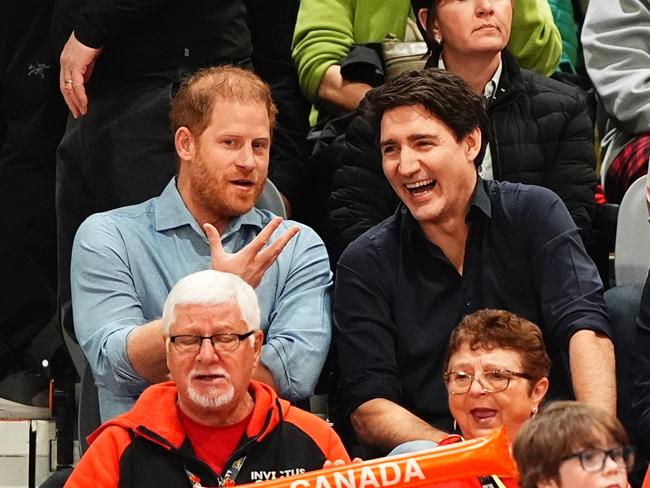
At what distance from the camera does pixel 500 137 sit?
4613mm

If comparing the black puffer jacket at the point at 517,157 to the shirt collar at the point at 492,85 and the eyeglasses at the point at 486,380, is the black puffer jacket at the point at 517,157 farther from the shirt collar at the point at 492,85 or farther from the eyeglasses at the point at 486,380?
the eyeglasses at the point at 486,380

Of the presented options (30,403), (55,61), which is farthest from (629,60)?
(30,403)

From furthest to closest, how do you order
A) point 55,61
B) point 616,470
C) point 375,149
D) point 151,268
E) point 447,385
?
point 55,61 → point 375,149 → point 151,268 → point 447,385 → point 616,470

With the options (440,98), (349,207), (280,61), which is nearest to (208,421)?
(440,98)

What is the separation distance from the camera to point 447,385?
366 cm

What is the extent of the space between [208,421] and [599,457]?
1037 mm

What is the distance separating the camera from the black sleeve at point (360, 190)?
454cm

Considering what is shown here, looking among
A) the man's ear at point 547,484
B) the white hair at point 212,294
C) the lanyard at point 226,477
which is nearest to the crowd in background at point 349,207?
the man's ear at point 547,484

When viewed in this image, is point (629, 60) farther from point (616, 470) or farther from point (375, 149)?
point (616, 470)

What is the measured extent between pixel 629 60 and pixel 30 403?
7.22 ft

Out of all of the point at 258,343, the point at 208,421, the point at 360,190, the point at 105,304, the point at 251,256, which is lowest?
the point at 208,421

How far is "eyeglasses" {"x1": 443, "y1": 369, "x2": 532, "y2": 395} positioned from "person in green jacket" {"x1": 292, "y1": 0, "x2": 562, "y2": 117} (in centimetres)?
147

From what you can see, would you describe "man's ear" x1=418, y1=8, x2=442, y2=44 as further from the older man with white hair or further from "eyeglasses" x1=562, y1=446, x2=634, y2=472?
"eyeglasses" x1=562, y1=446, x2=634, y2=472

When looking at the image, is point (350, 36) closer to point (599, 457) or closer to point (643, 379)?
point (643, 379)
